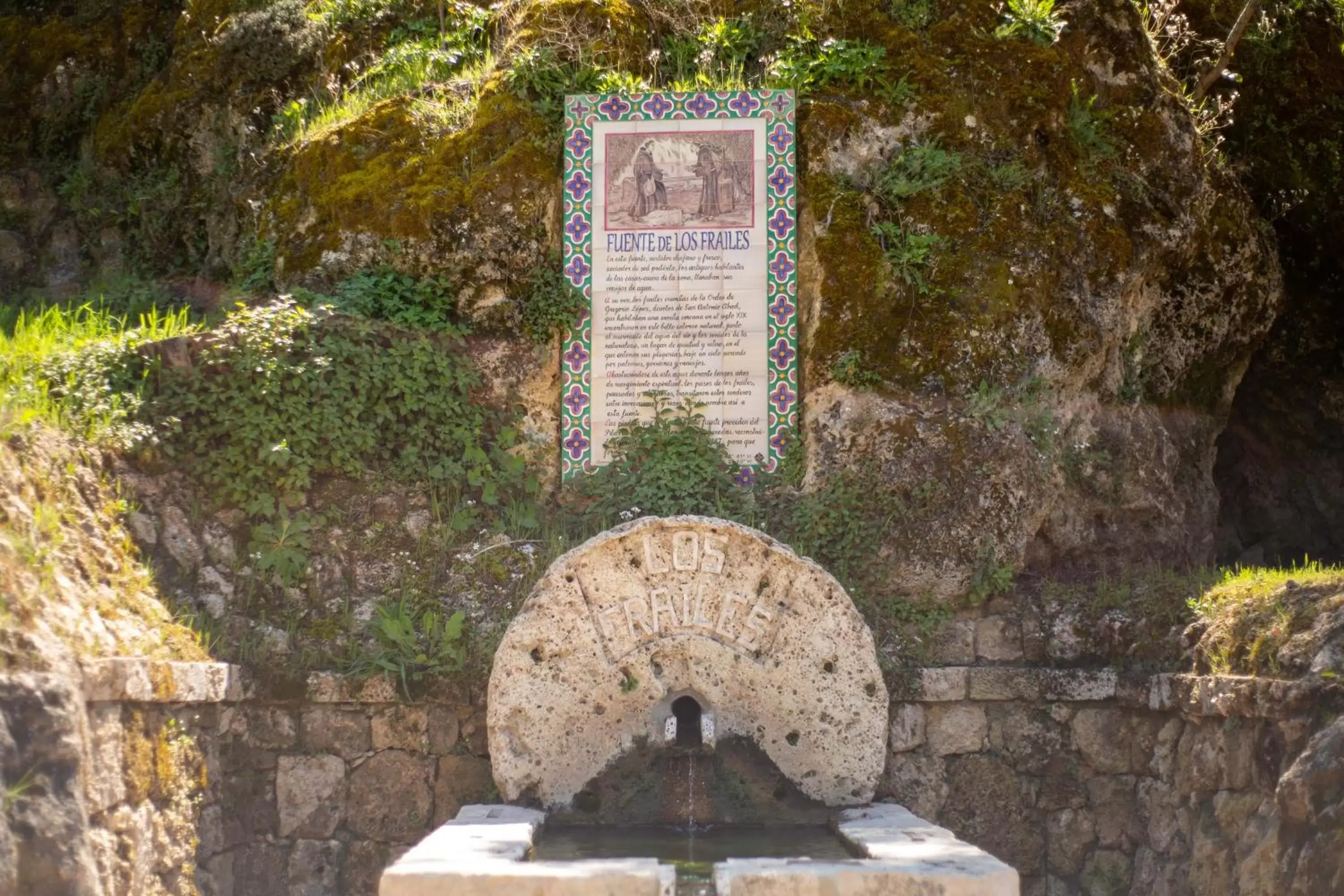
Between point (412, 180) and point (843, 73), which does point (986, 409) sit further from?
point (412, 180)

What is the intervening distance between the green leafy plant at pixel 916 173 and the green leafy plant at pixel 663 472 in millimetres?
1732

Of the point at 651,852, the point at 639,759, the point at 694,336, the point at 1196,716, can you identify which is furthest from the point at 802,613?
the point at 694,336

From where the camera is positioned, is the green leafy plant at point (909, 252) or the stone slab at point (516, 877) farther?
the green leafy plant at point (909, 252)

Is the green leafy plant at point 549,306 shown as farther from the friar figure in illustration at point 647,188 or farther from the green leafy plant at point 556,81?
the green leafy plant at point 556,81

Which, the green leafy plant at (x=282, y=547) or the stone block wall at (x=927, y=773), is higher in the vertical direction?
the green leafy plant at (x=282, y=547)

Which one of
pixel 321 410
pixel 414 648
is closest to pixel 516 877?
pixel 414 648

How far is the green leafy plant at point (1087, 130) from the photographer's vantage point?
7902mm

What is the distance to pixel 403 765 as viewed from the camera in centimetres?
629

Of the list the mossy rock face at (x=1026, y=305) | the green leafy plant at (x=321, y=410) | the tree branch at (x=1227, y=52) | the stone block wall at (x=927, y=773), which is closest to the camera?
the stone block wall at (x=927, y=773)

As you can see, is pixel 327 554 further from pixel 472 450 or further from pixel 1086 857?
pixel 1086 857

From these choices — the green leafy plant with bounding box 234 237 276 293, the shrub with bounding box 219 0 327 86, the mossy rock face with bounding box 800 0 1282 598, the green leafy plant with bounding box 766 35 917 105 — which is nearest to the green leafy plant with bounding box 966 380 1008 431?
the mossy rock face with bounding box 800 0 1282 598

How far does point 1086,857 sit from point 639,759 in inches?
95.8

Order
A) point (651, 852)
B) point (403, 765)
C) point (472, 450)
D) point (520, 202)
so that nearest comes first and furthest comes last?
1. point (651, 852)
2. point (403, 765)
3. point (472, 450)
4. point (520, 202)

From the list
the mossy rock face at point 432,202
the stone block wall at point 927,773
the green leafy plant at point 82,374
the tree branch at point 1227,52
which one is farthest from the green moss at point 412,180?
the tree branch at point 1227,52
